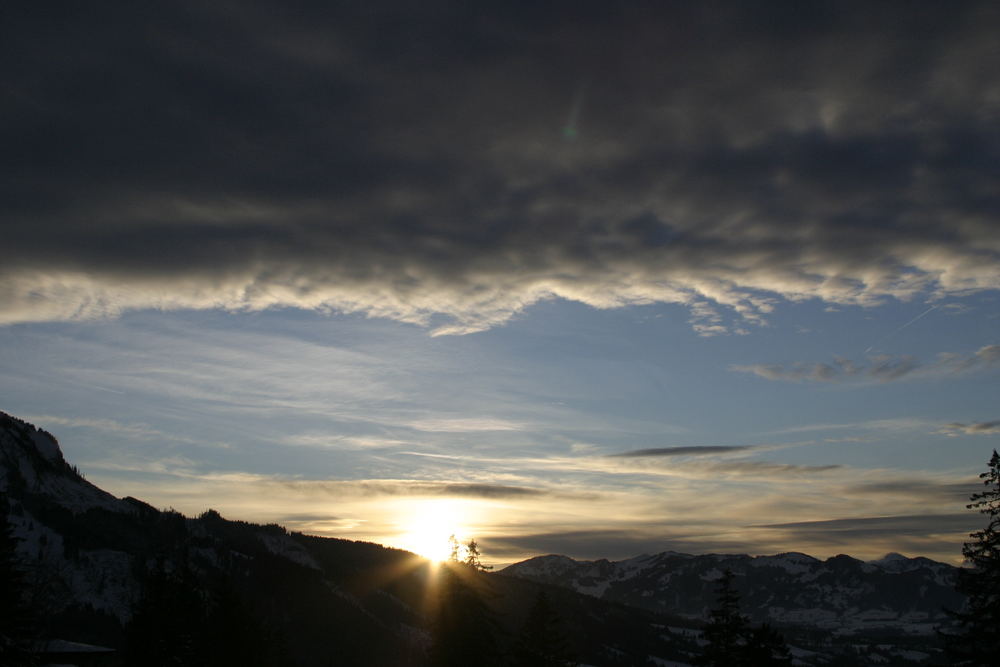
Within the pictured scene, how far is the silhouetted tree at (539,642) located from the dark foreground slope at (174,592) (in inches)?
34.7

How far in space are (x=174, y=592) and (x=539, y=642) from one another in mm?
24404

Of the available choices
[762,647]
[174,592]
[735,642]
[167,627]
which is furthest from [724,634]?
[174,592]

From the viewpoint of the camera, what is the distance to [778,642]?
38562 mm

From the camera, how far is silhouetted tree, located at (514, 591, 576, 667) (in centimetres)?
5159

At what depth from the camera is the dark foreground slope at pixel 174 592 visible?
5175cm

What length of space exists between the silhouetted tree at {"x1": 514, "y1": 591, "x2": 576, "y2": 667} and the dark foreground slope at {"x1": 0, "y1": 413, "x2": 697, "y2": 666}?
88 centimetres

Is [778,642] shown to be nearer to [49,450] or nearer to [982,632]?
[982,632]

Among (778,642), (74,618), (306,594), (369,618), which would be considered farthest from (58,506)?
(778,642)

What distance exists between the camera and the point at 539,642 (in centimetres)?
5216

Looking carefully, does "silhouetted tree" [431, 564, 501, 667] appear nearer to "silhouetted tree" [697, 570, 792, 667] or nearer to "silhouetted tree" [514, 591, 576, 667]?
"silhouetted tree" [514, 591, 576, 667]

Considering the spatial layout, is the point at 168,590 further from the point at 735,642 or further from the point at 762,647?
the point at 762,647

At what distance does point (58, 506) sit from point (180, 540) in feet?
101

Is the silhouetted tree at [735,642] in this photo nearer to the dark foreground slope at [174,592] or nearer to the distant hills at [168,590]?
the distant hills at [168,590]

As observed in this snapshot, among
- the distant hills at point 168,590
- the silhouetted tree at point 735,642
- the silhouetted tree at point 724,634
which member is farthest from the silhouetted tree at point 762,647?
the distant hills at point 168,590
